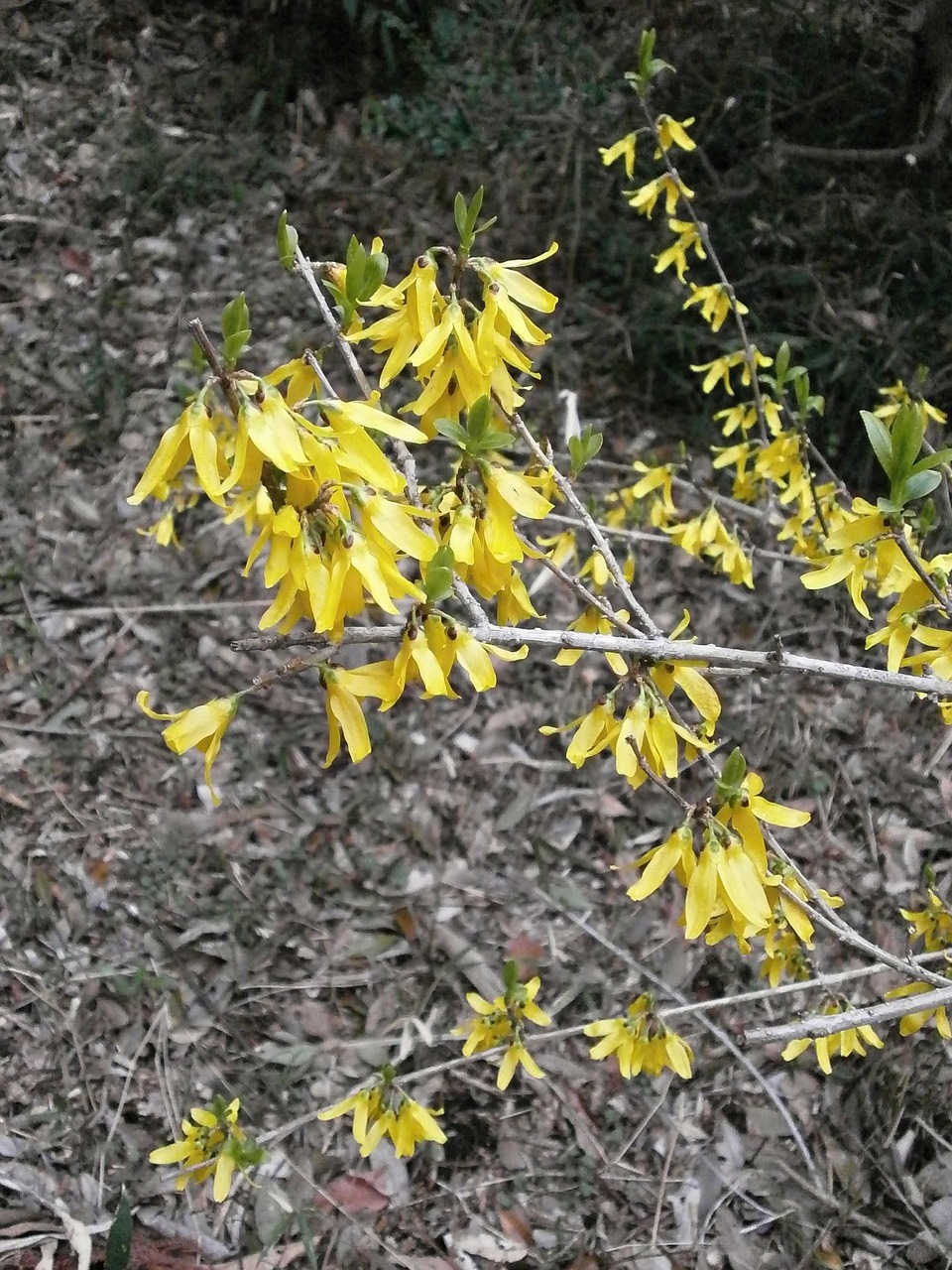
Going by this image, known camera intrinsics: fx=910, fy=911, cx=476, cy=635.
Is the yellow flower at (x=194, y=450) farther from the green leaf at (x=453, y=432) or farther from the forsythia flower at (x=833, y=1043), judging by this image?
the forsythia flower at (x=833, y=1043)

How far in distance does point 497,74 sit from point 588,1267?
4.35 metres

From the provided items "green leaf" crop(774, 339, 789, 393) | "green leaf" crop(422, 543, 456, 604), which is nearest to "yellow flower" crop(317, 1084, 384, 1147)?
"green leaf" crop(422, 543, 456, 604)

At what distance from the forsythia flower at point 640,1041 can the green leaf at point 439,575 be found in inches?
37.7

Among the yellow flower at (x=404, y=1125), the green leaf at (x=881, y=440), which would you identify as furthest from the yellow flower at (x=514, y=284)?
the yellow flower at (x=404, y=1125)

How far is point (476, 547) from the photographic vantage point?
958mm

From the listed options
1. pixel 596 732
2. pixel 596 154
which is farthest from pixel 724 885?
pixel 596 154

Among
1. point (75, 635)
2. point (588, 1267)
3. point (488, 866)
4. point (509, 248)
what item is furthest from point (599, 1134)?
point (509, 248)

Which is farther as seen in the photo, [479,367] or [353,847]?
[353,847]

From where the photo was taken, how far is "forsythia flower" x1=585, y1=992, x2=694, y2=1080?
4.93 ft

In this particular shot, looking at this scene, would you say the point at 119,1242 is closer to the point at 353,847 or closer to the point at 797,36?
the point at 353,847

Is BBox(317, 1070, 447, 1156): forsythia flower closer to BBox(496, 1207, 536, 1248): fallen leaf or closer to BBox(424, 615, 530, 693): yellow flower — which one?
BBox(496, 1207, 536, 1248): fallen leaf

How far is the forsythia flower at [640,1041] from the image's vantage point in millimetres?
1504

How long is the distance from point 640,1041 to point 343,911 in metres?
0.97

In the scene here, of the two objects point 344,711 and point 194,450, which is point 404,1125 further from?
point 194,450
